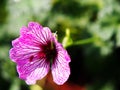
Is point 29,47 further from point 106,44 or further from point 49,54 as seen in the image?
point 106,44

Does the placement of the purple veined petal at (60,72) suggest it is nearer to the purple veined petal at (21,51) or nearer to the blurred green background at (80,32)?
the purple veined petal at (21,51)

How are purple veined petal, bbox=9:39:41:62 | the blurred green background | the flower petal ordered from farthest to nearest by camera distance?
the blurred green background
purple veined petal, bbox=9:39:41:62
the flower petal

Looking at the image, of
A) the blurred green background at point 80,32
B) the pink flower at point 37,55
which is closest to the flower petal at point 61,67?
the pink flower at point 37,55

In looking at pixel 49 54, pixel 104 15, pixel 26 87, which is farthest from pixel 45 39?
pixel 26 87

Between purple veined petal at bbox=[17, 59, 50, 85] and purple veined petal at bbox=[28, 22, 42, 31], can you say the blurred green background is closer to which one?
purple veined petal at bbox=[17, 59, 50, 85]

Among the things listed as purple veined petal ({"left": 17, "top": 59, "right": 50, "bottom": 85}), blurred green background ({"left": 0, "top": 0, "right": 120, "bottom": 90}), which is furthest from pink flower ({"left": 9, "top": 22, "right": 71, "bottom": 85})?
blurred green background ({"left": 0, "top": 0, "right": 120, "bottom": 90})

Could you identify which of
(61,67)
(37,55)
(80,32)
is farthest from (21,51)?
(80,32)

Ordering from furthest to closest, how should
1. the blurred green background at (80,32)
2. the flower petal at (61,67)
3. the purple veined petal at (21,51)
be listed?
the blurred green background at (80,32) < the purple veined petal at (21,51) < the flower petal at (61,67)
